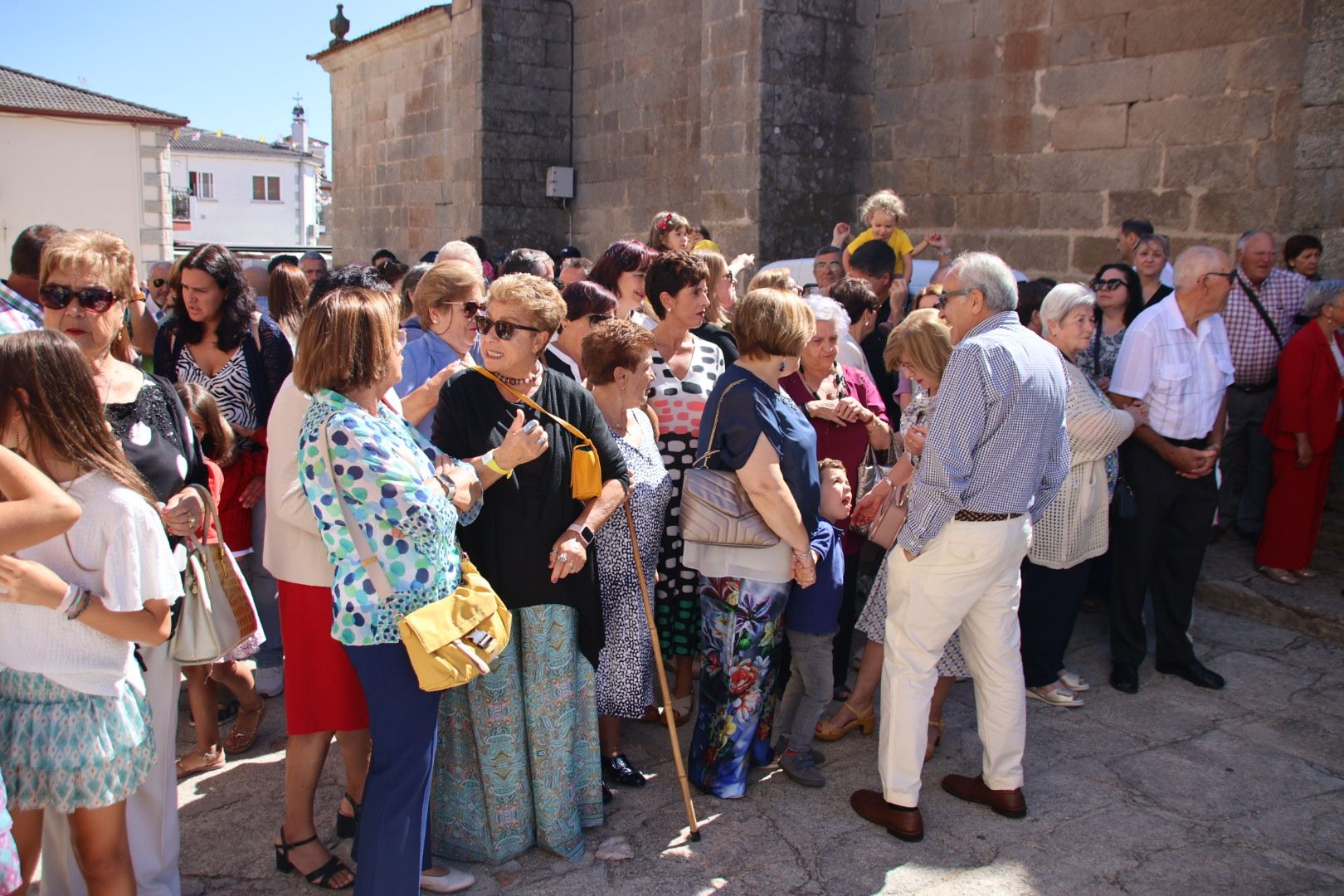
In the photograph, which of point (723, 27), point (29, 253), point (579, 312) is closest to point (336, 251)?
point (723, 27)

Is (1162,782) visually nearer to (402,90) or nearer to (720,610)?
(720,610)

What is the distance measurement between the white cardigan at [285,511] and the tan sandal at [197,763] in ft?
3.97

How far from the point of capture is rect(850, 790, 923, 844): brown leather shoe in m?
3.49

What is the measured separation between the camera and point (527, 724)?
10.7 ft

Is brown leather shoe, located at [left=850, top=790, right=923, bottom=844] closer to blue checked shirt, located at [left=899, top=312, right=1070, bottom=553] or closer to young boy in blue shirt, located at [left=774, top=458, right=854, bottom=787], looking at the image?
young boy in blue shirt, located at [left=774, top=458, right=854, bottom=787]

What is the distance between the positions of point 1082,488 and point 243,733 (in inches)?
139

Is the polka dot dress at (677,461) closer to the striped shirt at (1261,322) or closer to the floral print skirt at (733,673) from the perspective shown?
the floral print skirt at (733,673)

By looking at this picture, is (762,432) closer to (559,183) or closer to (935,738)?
(935,738)

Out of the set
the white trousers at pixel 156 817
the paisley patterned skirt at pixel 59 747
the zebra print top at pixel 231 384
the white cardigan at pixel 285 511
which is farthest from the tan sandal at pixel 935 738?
the zebra print top at pixel 231 384

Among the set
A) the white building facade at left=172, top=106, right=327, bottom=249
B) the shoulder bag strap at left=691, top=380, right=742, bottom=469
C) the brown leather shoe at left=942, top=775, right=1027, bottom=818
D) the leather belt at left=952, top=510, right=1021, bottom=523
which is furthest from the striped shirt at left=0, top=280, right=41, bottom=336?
the white building facade at left=172, top=106, right=327, bottom=249

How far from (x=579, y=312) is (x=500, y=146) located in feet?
30.9

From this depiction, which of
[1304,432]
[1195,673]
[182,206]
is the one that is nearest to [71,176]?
[182,206]

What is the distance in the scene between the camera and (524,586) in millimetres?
3193

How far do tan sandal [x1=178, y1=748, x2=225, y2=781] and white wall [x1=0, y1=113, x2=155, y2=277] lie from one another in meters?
31.4
